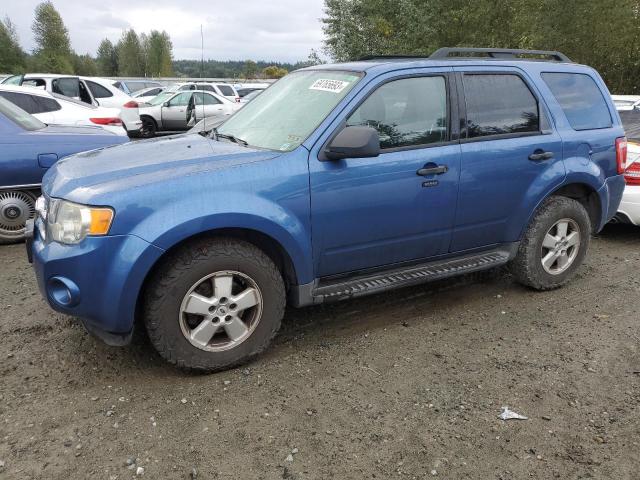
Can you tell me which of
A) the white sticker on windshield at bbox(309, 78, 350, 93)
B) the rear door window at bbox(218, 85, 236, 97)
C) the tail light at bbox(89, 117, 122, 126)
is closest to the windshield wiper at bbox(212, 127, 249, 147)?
the white sticker on windshield at bbox(309, 78, 350, 93)

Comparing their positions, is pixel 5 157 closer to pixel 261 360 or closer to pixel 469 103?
pixel 261 360

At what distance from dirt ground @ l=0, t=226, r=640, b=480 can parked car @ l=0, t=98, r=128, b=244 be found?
1728 millimetres

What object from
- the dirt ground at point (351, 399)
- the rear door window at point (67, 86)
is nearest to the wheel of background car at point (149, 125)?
the rear door window at point (67, 86)

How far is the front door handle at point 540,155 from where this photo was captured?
4111 millimetres

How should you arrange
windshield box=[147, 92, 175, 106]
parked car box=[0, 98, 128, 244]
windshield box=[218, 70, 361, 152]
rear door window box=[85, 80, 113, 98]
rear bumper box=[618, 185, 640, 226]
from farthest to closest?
windshield box=[147, 92, 175, 106]
rear door window box=[85, 80, 113, 98]
rear bumper box=[618, 185, 640, 226]
parked car box=[0, 98, 128, 244]
windshield box=[218, 70, 361, 152]

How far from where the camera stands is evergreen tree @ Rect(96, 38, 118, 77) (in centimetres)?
8238

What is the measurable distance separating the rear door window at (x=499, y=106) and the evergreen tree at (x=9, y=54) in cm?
5781

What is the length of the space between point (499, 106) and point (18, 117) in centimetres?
497

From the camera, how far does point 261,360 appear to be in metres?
3.46

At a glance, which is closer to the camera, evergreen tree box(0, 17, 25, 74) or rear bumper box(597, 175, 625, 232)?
rear bumper box(597, 175, 625, 232)

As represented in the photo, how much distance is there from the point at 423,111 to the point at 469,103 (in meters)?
0.40

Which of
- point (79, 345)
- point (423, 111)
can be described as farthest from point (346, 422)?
point (423, 111)

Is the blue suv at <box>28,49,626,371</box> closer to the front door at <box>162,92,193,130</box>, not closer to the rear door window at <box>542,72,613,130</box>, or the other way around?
the rear door window at <box>542,72,613,130</box>

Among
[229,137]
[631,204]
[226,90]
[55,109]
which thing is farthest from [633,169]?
[226,90]
